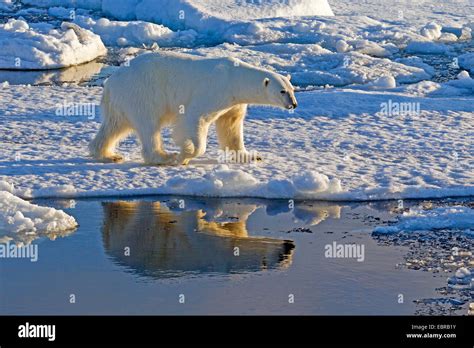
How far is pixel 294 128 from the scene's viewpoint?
1384 centimetres

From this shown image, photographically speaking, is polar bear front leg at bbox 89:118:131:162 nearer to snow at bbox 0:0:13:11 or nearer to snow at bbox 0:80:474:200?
snow at bbox 0:80:474:200

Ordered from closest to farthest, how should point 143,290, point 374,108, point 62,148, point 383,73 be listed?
point 143,290 → point 62,148 → point 374,108 → point 383,73

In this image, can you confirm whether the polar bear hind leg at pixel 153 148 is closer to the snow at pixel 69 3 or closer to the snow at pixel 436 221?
the snow at pixel 436 221

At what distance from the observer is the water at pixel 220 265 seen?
23.5 ft

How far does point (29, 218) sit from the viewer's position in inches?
358

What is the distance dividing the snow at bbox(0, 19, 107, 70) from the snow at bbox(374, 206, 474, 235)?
484 inches

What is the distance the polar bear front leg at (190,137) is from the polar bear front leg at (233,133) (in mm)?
429

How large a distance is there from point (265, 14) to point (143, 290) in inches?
682

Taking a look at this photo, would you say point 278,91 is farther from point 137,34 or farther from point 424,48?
point 137,34

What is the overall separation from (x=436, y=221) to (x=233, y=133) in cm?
319

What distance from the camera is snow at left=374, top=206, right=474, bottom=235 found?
30.1 feet
